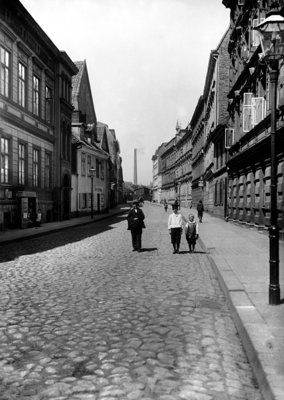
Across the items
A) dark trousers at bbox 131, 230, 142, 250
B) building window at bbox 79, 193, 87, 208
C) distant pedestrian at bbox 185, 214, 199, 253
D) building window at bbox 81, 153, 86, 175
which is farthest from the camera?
building window at bbox 81, 153, 86, 175

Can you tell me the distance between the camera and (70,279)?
27.8ft

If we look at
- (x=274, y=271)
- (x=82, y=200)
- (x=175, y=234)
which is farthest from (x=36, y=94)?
(x=274, y=271)

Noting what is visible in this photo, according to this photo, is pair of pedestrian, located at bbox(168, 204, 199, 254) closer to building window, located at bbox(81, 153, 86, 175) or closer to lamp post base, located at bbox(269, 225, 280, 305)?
lamp post base, located at bbox(269, 225, 280, 305)

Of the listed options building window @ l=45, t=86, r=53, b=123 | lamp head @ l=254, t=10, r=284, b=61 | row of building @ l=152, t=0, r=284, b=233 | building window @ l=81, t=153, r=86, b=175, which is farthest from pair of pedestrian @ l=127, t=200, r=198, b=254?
building window @ l=81, t=153, r=86, b=175

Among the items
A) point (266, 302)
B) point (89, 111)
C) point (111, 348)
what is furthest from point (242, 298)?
point (89, 111)

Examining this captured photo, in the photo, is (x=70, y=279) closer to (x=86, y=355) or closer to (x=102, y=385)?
(x=86, y=355)

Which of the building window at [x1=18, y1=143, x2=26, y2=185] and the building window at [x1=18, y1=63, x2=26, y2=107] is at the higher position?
the building window at [x1=18, y1=63, x2=26, y2=107]

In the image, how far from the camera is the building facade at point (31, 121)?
836 inches

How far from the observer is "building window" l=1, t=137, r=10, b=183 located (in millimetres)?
21047

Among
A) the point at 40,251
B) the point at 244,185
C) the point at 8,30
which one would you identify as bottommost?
the point at 40,251

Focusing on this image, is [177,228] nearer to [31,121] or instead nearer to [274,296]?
[274,296]

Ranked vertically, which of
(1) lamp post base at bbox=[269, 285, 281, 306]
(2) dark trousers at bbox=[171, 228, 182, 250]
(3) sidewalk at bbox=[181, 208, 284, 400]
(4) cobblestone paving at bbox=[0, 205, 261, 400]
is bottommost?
(4) cobblestone paving at bbox=[0, 205, 261, 400]

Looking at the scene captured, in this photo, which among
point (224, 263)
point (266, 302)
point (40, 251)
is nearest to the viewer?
point (266, 302)

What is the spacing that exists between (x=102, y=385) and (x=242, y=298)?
321cm
